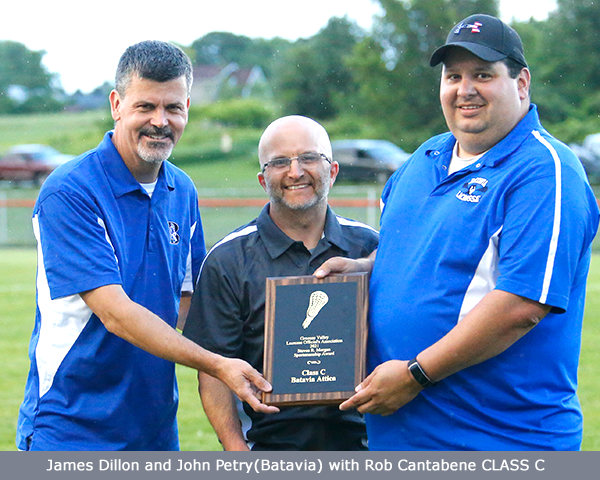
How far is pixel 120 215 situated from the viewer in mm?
3088

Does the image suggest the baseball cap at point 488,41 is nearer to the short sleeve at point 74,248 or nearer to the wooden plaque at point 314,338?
the wooden plaque at point 314,338

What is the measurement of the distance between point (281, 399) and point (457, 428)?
0.64m

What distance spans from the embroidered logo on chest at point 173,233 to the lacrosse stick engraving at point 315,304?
79 cm

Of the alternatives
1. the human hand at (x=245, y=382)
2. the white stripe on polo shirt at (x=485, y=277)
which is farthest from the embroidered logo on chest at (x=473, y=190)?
the human hand at (x=245, y=382)

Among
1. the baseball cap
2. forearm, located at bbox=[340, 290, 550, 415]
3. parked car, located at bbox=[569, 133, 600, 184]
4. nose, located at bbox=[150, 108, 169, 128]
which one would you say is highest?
parked car, located at bbox=[569, 133, 600, 184]

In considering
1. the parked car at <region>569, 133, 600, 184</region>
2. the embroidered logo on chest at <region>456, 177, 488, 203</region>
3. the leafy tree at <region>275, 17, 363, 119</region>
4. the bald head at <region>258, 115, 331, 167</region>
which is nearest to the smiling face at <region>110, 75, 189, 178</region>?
the bald head at <region>258, 115, 331, 167</region>

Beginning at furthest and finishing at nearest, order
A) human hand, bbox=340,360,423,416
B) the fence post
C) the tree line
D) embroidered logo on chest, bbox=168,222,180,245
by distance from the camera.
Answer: the tree line < the fence post < embroidered logo on chest, bbox=168,222,180,245 < human hand, bbox=340,360,423,416

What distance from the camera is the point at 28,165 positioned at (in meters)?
31.1

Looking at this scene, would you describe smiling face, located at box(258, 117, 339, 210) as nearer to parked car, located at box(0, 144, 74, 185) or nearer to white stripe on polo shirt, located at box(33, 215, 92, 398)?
white stripe on polo shirt, located at box(33, 215, 92, 398)

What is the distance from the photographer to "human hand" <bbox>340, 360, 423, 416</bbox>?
8.60ft

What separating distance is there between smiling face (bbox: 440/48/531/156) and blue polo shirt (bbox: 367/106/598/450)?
0.05m

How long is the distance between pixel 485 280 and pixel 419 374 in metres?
0.39

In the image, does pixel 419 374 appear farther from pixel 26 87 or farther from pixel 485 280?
pixel 26 87
